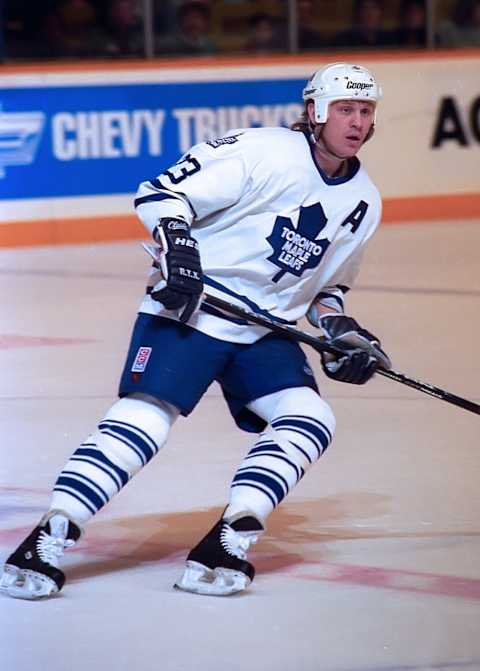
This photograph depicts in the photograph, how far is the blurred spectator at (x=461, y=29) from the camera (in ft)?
34.6

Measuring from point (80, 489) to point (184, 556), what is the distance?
41 cm

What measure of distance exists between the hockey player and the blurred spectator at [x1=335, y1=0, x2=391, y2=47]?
6.83 metres

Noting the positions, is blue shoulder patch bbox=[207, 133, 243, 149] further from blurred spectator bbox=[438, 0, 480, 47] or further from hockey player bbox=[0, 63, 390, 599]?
blurred spectator bbox=[438, 0, 480, 47]

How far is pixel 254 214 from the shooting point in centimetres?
343

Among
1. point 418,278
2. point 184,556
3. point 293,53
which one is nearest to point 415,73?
point 293,53

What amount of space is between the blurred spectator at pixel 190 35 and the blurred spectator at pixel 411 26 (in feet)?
4.44

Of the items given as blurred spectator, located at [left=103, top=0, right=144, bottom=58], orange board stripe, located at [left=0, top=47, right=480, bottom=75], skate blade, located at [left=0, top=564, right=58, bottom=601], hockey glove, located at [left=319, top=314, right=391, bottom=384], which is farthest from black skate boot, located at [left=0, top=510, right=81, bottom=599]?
blurred spectator, located at [left=103, top=0, right=144, bottom=58]

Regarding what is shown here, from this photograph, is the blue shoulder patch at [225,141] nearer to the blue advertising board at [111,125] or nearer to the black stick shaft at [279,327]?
the black stick shaft at [279,327]

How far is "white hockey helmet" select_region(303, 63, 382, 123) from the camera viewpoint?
11.2 feet

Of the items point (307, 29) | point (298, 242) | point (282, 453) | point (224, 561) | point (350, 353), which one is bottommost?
point (307, 29)

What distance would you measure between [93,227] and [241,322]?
5953 mm

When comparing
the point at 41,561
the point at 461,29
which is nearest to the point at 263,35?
the point at 461,29

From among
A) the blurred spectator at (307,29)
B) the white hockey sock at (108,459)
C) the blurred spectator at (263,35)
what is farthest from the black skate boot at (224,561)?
the blurred spectator at (307,29)

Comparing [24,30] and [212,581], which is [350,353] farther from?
[24,30]
